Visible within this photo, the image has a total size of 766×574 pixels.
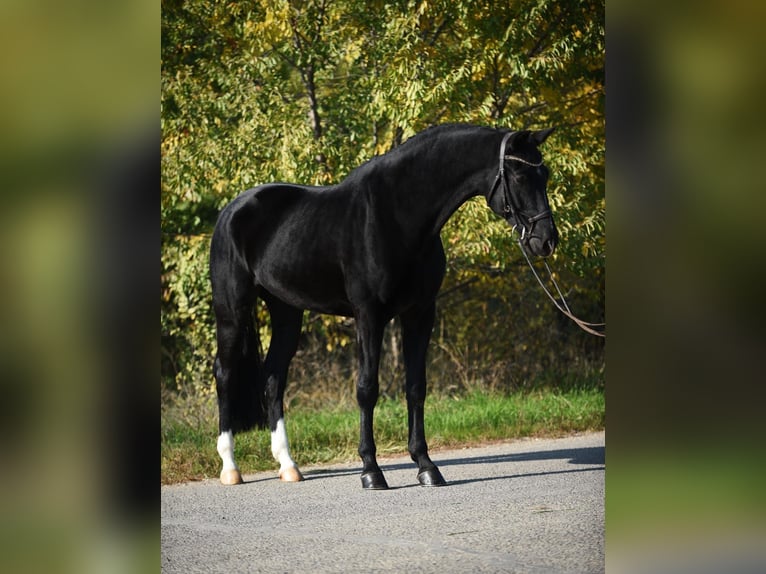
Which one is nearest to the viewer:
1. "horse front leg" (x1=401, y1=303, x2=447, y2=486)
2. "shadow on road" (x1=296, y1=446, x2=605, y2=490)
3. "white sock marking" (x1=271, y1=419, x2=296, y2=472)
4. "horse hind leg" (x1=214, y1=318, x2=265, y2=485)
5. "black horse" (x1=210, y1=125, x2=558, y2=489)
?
"black horse" (x1=210, y1=125, x2=558, y2=489)

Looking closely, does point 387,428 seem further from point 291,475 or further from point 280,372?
point 291,475

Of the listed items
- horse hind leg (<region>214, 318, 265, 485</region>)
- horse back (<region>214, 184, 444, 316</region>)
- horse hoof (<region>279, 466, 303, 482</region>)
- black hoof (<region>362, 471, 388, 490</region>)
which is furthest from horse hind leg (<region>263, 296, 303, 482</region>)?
black hoof (<region>362, 471, 388, 490</region>)

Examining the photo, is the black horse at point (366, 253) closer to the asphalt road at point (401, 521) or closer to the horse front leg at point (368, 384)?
the horse front leg at point (368, 384)

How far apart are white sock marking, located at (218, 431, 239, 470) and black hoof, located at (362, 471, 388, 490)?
1.10 metres

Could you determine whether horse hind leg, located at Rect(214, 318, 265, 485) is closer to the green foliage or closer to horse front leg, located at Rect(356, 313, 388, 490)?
horse front leg, located at Rect(356, 313, 388, 490)

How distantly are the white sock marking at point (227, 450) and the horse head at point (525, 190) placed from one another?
2635 millimetres

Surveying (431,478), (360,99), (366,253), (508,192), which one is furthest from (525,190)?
(360,99)

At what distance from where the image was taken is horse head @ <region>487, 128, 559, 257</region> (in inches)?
244

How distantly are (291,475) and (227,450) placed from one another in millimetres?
503

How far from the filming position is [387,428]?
9.10 m
